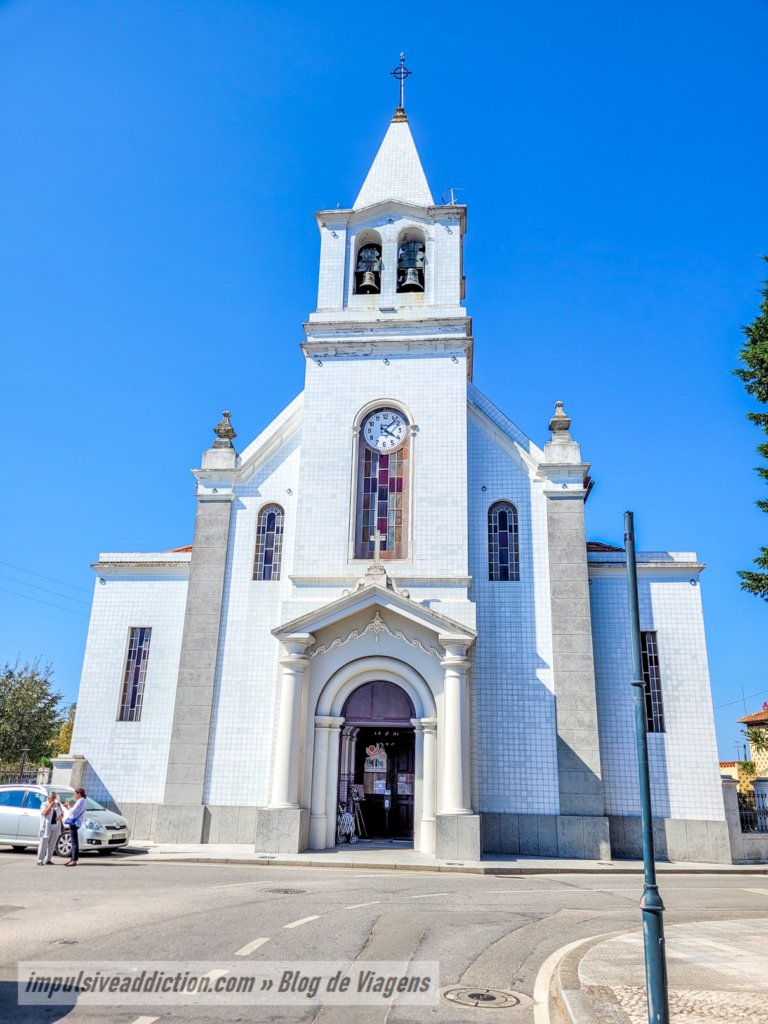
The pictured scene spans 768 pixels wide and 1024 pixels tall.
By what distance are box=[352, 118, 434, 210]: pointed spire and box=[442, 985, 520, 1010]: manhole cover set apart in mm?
22907

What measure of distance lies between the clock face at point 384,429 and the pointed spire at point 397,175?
7.18 m

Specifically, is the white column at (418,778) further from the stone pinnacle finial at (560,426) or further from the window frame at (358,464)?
the stone pinnacle finial at (560,426)

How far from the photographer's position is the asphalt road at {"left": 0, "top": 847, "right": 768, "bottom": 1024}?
662 cm

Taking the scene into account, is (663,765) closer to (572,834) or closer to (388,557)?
(572,834)

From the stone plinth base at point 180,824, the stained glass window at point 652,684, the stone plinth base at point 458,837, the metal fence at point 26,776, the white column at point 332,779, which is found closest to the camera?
the stone plinth base at point 458,837

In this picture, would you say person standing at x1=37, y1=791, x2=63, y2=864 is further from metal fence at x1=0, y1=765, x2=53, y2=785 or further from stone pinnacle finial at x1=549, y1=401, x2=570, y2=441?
stone pinnacle finial at x1=549, y1=401, x2=570, y2=441

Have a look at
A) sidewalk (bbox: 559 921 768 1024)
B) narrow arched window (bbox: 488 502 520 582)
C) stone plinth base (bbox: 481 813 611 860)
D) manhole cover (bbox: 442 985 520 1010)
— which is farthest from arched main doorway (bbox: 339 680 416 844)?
manhole cover (bbox: 442 985 520 1010)

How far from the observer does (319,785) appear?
19609 millimetres

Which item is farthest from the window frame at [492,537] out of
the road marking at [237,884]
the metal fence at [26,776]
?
the metal fence at [26,776]

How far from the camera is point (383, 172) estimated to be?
27062 millimetres

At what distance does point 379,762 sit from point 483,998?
15.6m

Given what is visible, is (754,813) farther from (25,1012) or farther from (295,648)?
(25,1012)

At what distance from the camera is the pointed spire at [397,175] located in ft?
85.3

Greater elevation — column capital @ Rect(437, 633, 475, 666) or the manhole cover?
column capital @ Rect(437, 633, 475, 666)
